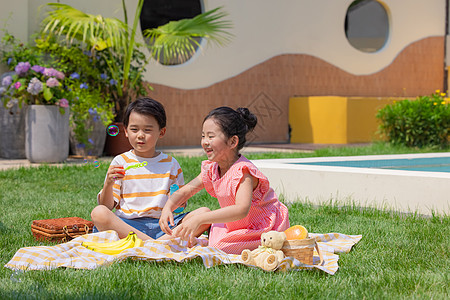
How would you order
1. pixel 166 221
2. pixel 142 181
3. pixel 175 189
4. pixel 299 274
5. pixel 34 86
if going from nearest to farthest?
pixel 299 274, pixel 166 221, pixel 175 189, pixel 142 181, pixel 34 86

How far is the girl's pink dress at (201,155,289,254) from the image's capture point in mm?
3109

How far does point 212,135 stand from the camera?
307cm

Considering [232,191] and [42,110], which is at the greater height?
[42,110]

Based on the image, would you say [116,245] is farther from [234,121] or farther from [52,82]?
[52,82]

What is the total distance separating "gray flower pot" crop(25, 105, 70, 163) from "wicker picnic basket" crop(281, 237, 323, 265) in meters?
5.37

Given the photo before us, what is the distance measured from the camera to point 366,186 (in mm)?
4379

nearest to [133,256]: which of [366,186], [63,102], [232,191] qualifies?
[232,191]

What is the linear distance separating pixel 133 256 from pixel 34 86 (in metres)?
5.03

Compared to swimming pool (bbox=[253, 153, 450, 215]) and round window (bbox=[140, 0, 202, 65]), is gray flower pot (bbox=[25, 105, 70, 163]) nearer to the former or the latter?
round window (bbox=[140, 0, 202, 65])

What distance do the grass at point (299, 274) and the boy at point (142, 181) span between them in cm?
48

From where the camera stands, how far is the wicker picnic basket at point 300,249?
285 centimetres

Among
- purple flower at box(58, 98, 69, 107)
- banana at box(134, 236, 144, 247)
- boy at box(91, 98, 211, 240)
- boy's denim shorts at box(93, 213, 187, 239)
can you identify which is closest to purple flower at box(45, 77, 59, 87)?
purple flower at box(58, 98, 69, 107)

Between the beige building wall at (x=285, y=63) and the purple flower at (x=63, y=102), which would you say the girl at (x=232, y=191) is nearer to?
the purple flower at (x=63, y=102)

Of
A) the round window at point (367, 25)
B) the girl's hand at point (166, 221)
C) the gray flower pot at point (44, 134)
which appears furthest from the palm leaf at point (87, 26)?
the round window at point (367, 25)
